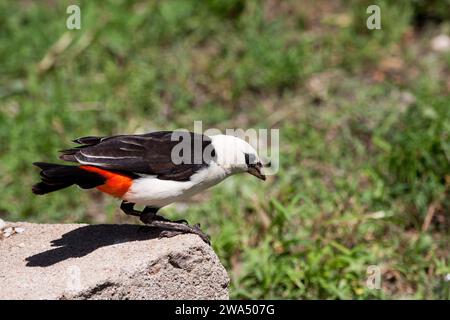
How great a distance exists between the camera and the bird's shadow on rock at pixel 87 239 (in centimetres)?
441

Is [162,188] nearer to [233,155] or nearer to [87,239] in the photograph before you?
[233,155]

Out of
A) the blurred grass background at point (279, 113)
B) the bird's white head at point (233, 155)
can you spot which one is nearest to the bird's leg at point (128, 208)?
the bird's white head at point (233, 155)

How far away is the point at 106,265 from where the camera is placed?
423 centimetres

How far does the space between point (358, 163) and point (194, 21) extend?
2.81 meters

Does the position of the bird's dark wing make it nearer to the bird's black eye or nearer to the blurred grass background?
the bird's black eye

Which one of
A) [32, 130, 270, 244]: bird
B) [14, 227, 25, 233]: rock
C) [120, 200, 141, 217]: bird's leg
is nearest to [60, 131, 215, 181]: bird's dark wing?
[32, 130, 270, 244]: bird

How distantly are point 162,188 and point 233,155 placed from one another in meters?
0.47

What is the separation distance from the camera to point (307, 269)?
17.9ft

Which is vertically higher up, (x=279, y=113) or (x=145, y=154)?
(x=279, y=113)

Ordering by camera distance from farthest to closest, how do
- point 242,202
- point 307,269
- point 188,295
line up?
1. point 242,202
2. point 307,269
3. point 188,295

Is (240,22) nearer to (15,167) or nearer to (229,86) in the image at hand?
(229,86)

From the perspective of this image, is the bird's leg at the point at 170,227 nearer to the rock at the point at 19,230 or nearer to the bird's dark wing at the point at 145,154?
the bird's dark wing at the point at 145,154

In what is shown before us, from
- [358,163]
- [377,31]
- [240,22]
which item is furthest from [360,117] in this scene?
[240,22]

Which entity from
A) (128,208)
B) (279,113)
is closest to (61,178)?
(128,208)
